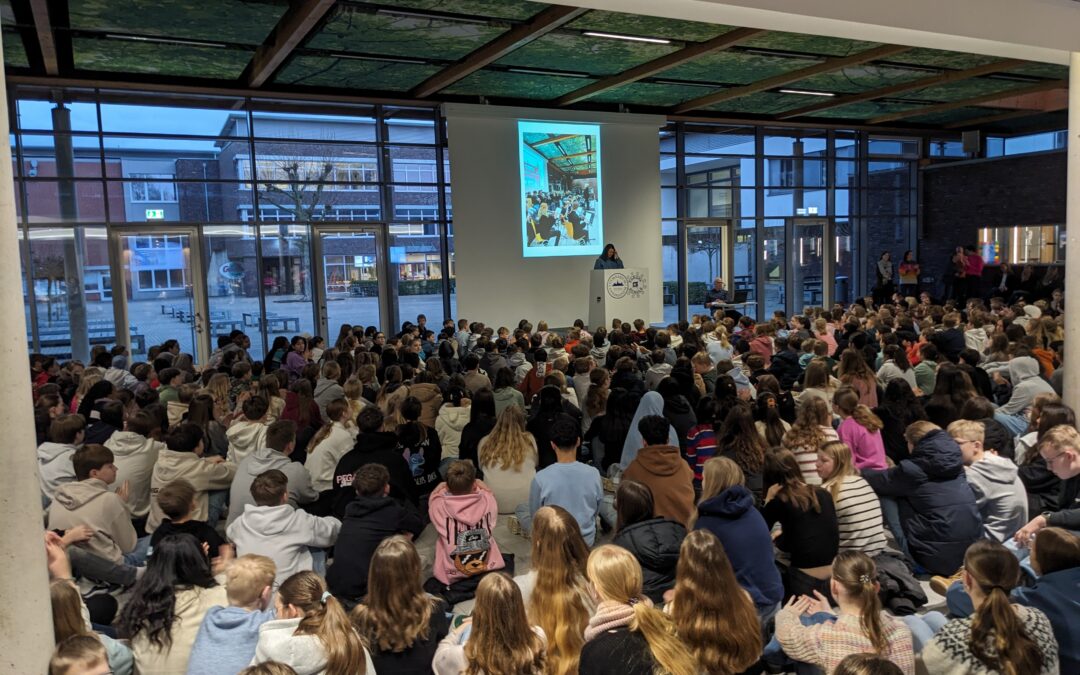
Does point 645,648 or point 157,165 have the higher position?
point 157,165

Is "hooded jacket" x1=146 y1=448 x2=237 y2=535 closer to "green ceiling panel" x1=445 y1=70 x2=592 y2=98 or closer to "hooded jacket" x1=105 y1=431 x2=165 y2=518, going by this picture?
"hooded jacket" x1=105 y1=431 x2=165 y2=518

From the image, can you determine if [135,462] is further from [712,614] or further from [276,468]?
[712,614]

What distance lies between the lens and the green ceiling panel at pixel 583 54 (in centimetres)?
1057

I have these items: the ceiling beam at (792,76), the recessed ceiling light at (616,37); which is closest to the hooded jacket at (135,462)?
the recessed ceiling light at (616,37)

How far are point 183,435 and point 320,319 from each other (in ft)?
29.2

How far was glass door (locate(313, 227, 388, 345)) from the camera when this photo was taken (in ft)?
45.8

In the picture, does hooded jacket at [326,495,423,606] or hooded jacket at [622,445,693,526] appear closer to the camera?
hooded jacket at [326,495,423,606]

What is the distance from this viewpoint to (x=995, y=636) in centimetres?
268

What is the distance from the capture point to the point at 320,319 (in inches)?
552

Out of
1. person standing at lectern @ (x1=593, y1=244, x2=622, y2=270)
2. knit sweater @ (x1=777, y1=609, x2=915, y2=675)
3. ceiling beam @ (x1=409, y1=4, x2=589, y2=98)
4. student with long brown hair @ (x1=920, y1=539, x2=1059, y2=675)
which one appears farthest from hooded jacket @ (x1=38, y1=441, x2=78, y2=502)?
person standing at lectern @ (x1=593, y1=244, x2=622, y2=270)

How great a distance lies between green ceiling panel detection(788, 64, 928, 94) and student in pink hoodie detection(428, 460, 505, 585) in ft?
35.2

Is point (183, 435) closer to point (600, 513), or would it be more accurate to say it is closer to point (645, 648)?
point (600, 513)

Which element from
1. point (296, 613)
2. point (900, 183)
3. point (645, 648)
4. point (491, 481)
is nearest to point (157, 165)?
point (491, 481)

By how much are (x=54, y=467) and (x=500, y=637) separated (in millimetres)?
3835
